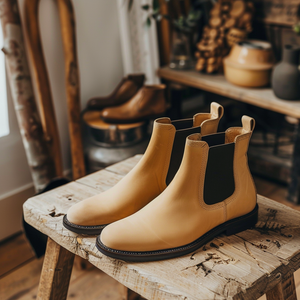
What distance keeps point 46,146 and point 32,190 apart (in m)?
0.25

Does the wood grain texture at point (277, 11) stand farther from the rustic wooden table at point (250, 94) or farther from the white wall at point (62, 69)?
the white wall at point (62, 69)

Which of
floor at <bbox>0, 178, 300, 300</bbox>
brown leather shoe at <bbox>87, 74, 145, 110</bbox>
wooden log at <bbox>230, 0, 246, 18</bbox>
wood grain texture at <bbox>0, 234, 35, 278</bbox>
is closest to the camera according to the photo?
floor at <bbox>0, 178, 300, 300</bbox>

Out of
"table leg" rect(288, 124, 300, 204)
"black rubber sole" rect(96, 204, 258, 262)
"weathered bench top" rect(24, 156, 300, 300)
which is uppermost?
"black rubber sole" rect(96, 204, 258, 262)

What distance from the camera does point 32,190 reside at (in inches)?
60.7

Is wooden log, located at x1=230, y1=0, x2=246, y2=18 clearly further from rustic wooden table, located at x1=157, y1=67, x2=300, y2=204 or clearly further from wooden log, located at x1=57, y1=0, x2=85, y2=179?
wooden log, located at x1=57, y1=0, x2=85, y2=179

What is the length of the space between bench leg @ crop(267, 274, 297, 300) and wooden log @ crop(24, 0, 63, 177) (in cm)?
101

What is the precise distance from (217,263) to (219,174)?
150 millimetres

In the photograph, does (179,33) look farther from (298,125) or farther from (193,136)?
(193,136)

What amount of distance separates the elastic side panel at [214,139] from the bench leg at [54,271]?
15.0 inches

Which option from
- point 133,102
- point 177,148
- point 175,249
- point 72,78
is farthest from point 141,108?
point 175,249

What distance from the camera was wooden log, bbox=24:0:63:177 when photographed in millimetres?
1290

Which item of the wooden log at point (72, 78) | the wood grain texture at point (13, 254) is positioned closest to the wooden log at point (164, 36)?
the wooden log at point (72, 78)

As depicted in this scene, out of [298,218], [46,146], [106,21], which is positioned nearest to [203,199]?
[298,218]

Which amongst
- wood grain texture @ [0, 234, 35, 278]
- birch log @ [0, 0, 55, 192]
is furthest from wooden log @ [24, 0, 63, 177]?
wood grain texture @ [0, 234, 35, 278]
